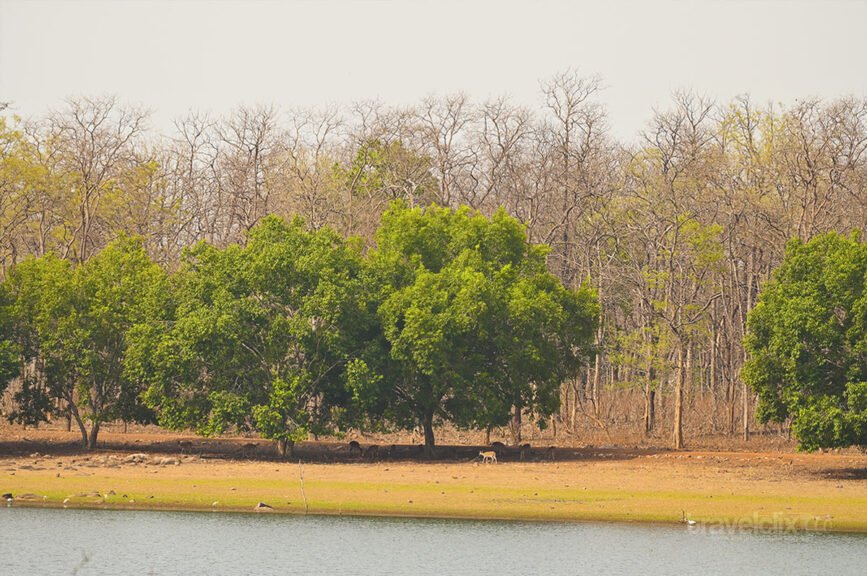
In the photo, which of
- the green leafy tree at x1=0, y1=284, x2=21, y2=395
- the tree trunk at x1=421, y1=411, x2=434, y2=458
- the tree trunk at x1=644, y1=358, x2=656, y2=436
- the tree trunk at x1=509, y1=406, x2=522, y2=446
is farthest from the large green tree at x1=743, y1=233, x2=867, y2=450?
the green leafy tree at x1=0, y1=284, x2=21, y2=395

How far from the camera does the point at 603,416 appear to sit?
220 feet

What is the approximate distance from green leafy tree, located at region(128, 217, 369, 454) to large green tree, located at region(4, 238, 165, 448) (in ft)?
7.13

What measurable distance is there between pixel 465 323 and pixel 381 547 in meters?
19.5

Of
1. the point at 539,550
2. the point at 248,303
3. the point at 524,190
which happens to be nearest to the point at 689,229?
the point at 524,190

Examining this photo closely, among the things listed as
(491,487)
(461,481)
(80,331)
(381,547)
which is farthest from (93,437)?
(381,547)

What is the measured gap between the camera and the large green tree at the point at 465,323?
163 feet

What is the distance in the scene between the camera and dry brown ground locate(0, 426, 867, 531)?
119 feet

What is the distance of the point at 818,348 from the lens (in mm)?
44500

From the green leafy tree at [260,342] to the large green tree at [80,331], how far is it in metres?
2.17

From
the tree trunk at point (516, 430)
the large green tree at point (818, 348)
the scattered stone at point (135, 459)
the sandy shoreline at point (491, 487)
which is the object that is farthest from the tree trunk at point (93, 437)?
the large green tree at point (818, 348)

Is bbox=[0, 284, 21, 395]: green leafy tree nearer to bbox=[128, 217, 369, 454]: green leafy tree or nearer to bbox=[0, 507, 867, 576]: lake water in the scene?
bbox=[128, 217, 369, 454]: green leafy tree

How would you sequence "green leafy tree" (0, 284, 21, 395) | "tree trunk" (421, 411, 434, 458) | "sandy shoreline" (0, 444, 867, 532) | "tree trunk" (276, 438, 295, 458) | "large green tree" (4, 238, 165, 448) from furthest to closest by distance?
1. "tree trunk" (421, 411, 434, 458)
2. "large green tree" (4, 238, 165, 448)
3. "tree trunk" (276, 438, 295, 458)
4. "green leafy tree" (0, 284, 21, 395)
5. "sandy shoreline" (0, 444, 867, 532)

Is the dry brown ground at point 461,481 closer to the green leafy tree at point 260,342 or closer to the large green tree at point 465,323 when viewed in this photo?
the green leafy tree at point 260,342

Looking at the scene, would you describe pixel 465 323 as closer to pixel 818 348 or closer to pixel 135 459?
pixel 818 348
